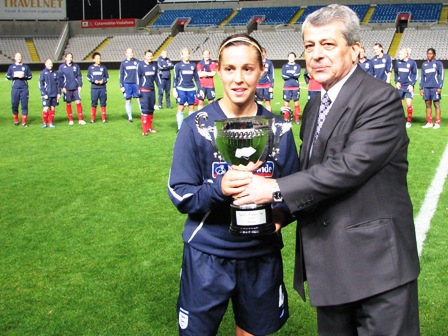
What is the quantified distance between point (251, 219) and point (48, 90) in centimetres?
1353

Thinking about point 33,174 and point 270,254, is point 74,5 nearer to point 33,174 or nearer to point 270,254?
point 33,174

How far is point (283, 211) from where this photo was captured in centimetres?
258

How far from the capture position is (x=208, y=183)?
2611 mm

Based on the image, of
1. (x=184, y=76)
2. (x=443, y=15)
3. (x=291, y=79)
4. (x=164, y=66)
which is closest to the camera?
(x=184, y=76)

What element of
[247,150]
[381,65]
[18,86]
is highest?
[247,150]

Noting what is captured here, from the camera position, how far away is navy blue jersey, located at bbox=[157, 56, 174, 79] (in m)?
17.3

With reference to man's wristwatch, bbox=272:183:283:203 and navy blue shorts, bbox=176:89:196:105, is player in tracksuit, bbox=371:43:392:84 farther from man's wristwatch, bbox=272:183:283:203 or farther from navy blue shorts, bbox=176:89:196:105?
man's wristwatch, bbox=272:183:283:203

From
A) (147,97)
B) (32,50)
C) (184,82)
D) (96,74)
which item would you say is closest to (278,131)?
(147,97)

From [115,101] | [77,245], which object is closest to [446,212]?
[77,245]

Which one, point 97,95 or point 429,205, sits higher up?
Result: point 97,95

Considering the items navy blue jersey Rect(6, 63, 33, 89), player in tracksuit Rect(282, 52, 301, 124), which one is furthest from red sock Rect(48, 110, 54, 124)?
player in tracksuit Rect(282, 52, 301, 124)

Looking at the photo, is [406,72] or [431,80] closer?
[431,80]

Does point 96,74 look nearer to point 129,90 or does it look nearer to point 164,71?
point 129,90

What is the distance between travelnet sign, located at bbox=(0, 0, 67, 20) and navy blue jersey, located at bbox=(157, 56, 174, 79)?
100 ft
